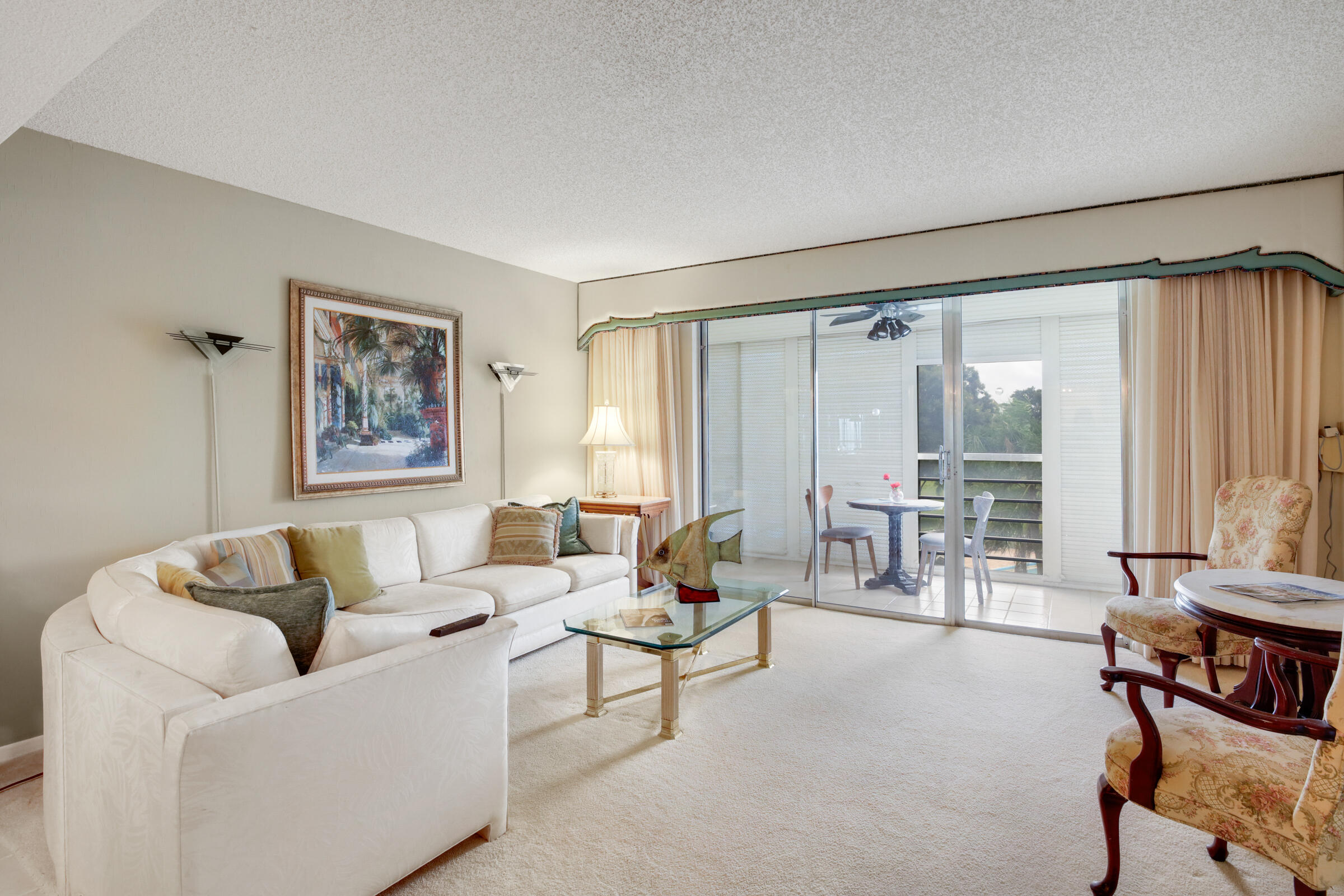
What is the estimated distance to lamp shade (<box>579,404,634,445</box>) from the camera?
5297mm

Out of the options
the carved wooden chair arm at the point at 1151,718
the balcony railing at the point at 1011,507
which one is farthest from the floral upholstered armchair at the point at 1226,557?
the carved wooden chair arm at the point at 1151,718

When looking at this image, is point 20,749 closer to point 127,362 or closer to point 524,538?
point 127,362

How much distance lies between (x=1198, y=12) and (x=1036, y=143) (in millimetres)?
944

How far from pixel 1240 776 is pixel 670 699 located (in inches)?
74.7

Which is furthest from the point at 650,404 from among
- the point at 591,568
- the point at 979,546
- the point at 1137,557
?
the point at 1137,557

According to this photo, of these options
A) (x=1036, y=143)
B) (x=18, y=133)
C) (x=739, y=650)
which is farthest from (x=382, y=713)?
(x=1036, y=143)

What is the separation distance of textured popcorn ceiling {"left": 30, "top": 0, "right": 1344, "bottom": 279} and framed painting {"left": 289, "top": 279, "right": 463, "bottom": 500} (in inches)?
24.2

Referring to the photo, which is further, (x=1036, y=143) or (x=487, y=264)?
(x=487, y=264)

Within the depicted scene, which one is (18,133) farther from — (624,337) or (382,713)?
(624,337)

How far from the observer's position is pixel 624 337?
5.57 metres

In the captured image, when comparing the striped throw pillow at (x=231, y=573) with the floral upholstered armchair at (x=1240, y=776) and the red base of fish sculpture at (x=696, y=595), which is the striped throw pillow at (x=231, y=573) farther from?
the floral upholstered armchair at (x=1240, y=776)

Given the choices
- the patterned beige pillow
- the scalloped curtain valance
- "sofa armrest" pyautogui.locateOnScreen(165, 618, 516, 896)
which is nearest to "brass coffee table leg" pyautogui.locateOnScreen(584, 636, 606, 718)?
"sofa armrest" pyautogui.locateOnScreen(165, 618, 516, 896)

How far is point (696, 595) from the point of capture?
344cm

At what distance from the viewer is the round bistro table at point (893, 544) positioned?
4621 millimetres
